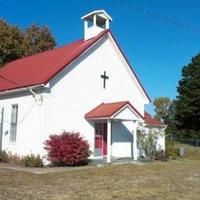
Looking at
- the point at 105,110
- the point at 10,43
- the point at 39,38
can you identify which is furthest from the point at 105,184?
the point at 39,38

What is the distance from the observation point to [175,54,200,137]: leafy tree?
68.6m

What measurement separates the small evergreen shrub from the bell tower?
7.87 meters

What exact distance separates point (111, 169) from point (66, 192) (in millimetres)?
6859

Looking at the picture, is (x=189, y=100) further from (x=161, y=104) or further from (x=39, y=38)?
(x=161, y=104)

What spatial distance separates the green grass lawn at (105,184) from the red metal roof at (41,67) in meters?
6.65

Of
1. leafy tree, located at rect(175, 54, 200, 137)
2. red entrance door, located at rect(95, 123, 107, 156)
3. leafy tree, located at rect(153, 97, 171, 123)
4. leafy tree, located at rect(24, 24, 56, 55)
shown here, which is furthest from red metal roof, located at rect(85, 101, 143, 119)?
leafy tree, located at rect(153, 97, 171, 123)

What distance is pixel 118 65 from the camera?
90.0 ft

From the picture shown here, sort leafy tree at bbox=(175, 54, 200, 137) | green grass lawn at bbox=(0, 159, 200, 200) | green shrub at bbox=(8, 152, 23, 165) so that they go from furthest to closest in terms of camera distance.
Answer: leafy tree at bbox=(175, 54, 200, 137) < green shrub at bbox=(8, 152, 23, 165) < green grass lawn at bbox=(0, 159, 200, 200)

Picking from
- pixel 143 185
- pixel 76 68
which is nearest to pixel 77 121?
pixel 76 68

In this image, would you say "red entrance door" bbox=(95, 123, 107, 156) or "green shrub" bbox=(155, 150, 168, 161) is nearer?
"red entrance door" bbox=(95, 123, 107, 156)

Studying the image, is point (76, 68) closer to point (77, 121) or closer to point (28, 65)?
point (77, 121)

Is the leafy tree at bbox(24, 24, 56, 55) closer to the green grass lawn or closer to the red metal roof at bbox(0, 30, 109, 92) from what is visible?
the red metal roof at bbox(0, 30, 109, 92)

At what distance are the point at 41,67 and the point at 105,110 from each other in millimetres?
5132

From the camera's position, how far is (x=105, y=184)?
596 inches
